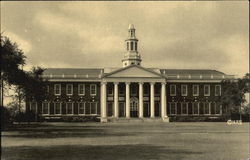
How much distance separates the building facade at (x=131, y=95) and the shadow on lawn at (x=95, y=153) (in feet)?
Answer: 172

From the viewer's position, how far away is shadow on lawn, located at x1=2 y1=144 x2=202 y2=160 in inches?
671

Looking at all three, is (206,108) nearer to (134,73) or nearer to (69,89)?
(134,73)

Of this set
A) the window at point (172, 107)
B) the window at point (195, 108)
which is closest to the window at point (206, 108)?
the window at point (195, 108)

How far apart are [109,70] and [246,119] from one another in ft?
81.6

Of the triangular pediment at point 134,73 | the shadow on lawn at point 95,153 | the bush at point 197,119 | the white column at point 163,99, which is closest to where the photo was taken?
the shadow on lawn at point 95,153

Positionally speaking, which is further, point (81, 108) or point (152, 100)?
point (81, 108)

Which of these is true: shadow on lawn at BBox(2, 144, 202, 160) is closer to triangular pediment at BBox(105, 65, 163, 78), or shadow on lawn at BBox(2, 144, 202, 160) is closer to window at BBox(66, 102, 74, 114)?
triangular pediment at BBox(105, 65, 163, 78)

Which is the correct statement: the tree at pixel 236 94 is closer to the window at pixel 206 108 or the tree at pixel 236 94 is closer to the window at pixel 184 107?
the window at pixel 206 108

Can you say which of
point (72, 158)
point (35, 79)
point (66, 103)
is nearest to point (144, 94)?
point (66, 103)

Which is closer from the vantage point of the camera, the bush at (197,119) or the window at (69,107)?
the bush at (197,119)

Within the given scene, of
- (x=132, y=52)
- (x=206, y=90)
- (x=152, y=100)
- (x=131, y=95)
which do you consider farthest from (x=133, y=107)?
(x=132, y=52)

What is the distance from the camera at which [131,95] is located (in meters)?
77.5

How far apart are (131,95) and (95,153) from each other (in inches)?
2327

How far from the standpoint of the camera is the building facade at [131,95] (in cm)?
7512
